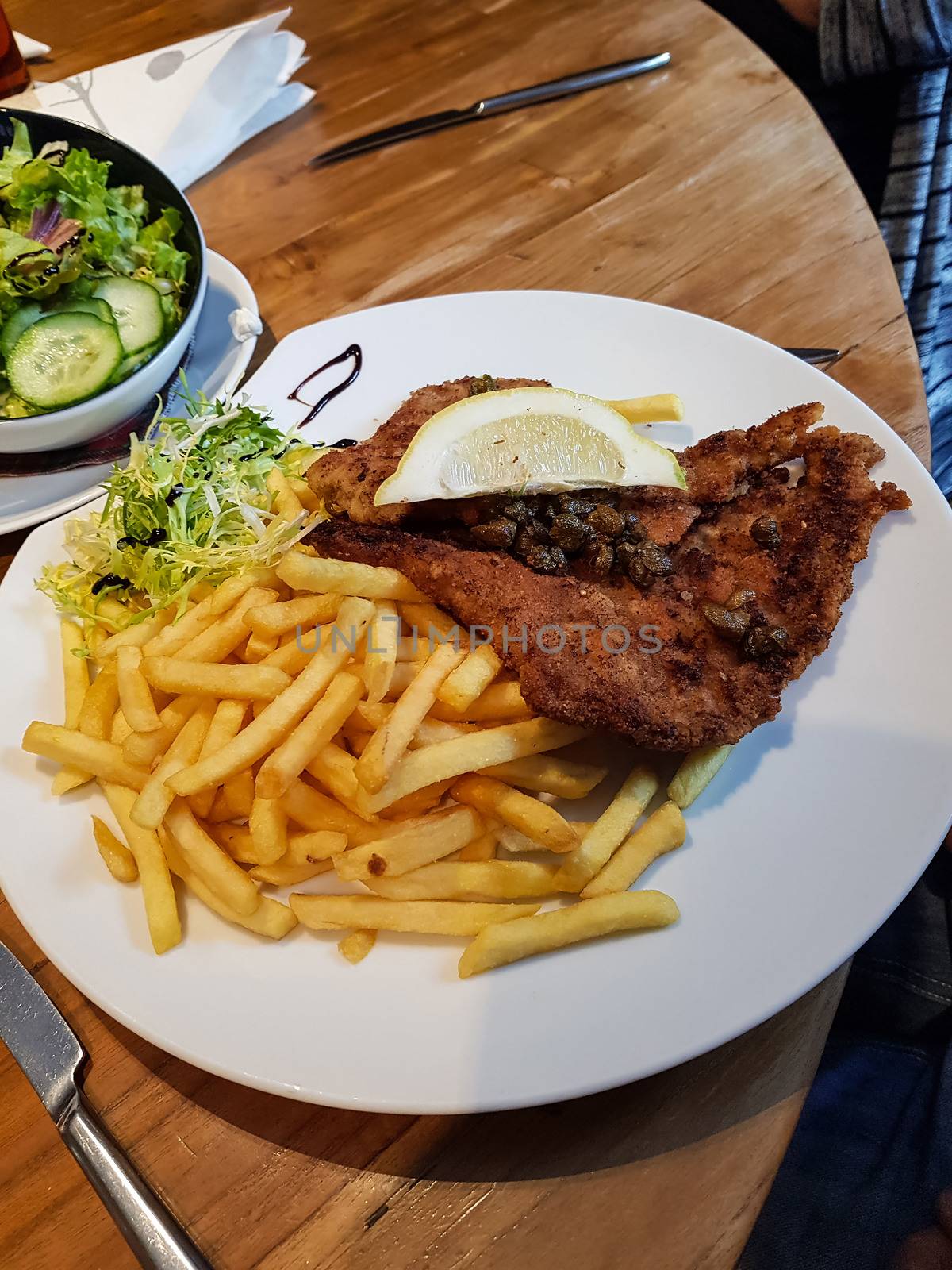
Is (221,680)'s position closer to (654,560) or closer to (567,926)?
(567,926)

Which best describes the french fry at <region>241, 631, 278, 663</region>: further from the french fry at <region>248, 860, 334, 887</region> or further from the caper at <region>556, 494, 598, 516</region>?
the caper at <region>556, 494, 598, 516</region>

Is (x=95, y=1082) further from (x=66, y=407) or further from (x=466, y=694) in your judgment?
(x=66, y=407)

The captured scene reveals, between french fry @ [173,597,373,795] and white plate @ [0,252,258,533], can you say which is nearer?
french fry @ [173,597,373,795]

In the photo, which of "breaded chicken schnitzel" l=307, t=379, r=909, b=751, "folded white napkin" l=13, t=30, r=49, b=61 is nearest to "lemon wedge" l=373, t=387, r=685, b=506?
"breaded chicken schnitzel" l=307, t=379, r=909, b=751

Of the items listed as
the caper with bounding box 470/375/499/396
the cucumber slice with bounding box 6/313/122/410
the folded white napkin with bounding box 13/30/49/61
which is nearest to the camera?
the caper with bounding box 470/375/499/396

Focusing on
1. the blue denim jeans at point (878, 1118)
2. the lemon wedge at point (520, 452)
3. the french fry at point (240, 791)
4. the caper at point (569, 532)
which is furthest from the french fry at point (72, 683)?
the blue denim jeans at point (878, 1118)

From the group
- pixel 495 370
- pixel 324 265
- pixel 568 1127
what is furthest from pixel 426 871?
pixel 324 265
